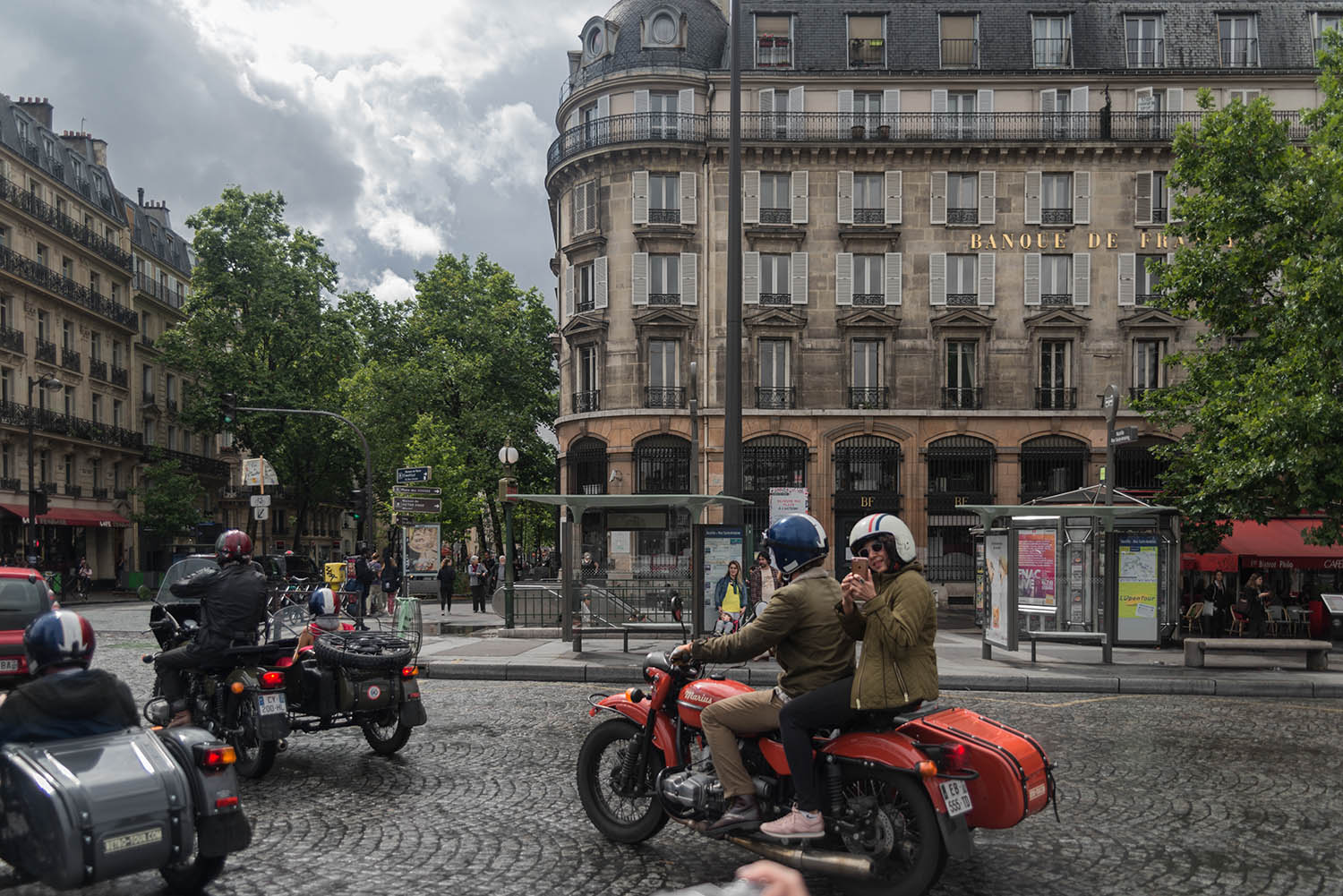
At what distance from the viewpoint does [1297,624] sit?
70.3ft

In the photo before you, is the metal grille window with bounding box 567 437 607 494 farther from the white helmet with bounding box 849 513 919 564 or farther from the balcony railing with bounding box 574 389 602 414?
the white helmet with bounding box 849 513 919 564

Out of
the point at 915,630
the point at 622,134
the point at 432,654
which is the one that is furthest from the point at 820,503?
the point at 915,630

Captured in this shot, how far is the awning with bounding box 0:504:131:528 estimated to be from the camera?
38.8 meters

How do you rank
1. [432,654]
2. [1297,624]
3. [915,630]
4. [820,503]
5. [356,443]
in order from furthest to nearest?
[356,443] < [820,503] < [1297,624] < [432,654] < [915,630]

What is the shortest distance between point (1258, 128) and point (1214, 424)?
574 centimetres

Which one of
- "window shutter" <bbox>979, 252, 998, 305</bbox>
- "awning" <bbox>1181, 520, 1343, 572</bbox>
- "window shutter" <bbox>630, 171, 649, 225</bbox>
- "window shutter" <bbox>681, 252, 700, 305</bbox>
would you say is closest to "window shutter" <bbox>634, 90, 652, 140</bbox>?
"window shutter" <bbox>630, 171, 649, 225</bbox>

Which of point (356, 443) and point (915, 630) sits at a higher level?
point (356, 443)

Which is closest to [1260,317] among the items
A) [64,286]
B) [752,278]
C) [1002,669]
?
[1002,669]

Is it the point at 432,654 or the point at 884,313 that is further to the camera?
the point at 884,313

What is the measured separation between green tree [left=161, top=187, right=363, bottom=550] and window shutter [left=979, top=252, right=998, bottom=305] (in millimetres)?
28547

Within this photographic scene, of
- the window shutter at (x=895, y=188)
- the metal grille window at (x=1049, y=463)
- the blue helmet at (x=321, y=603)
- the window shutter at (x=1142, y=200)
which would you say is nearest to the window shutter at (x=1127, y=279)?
the window shutter at (x=1142, y=200)

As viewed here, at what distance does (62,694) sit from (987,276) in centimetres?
3283

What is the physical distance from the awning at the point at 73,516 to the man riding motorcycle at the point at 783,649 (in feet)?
131

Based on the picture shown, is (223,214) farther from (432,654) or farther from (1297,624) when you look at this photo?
(1297,624)
